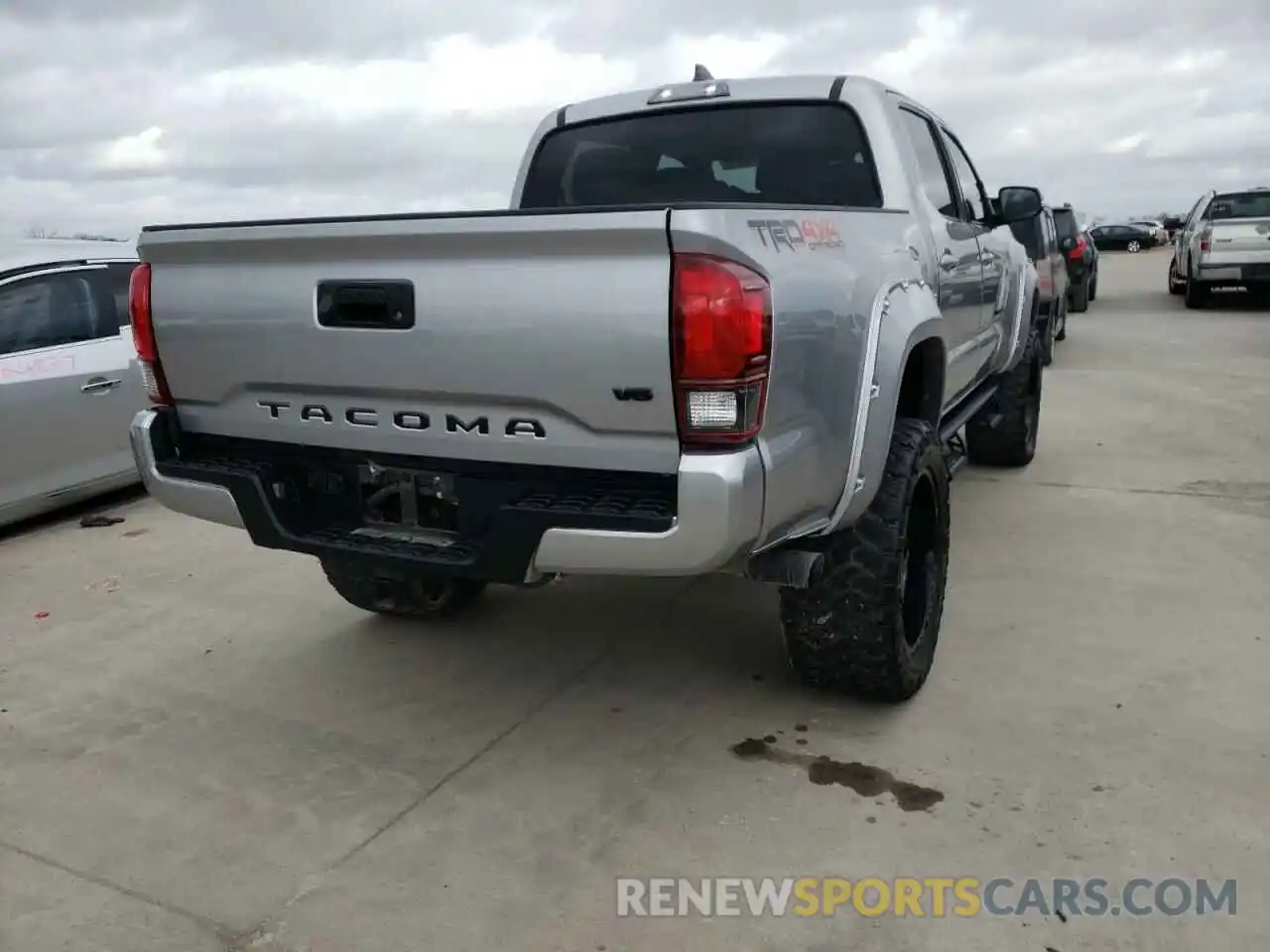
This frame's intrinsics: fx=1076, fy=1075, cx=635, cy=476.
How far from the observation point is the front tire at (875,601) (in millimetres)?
3127

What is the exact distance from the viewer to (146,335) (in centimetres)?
319

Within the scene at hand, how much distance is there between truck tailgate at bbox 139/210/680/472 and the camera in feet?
8.04

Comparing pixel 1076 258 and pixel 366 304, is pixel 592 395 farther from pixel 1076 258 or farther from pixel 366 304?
pixel 1076 258

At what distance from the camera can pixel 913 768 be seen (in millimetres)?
3043

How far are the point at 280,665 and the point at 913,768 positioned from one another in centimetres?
230

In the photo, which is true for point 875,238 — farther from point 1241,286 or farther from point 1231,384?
point 1241,286

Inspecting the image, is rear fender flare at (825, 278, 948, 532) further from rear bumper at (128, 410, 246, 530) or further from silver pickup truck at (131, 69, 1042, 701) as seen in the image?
rear bumper at (128, 410, 246, 530)

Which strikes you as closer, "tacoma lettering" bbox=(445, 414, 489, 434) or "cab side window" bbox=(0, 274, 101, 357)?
"tacoma lettering" bbox=(445, 414, 489, 434)

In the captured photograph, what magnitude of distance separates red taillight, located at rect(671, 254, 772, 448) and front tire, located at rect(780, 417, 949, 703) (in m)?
0.81

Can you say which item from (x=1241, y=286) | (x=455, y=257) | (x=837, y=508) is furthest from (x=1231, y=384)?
(x=455, y=257)

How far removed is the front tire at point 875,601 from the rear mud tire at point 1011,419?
304 cm

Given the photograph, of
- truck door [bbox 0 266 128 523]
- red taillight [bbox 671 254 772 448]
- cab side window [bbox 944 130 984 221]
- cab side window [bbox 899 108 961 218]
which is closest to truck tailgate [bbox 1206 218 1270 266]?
cab side window [bbox 944 130 984 221]

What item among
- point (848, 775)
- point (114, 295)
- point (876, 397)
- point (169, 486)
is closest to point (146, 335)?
point (169, 486)

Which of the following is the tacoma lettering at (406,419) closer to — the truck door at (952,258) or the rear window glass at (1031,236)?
the truck door at (952,258)
